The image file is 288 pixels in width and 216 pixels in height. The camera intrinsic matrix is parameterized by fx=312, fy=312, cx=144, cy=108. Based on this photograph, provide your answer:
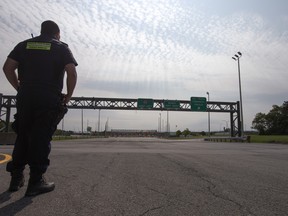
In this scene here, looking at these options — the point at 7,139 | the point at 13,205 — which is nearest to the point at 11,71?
the point at 13,205

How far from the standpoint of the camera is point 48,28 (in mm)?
4340

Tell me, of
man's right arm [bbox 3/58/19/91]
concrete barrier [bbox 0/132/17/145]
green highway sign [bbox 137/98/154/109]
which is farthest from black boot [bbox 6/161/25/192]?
green highway sign [bbox 137/98/154/109]

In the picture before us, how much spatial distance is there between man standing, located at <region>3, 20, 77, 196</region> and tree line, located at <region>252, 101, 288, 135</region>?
108 m

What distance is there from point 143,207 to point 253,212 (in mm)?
1111

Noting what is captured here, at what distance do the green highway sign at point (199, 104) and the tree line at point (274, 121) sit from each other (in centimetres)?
5907

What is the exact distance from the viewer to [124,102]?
184 feet

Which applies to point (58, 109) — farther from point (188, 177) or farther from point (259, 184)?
point (259, 184)

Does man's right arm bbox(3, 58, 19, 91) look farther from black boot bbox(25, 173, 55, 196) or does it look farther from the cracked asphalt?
the cracked asphalt

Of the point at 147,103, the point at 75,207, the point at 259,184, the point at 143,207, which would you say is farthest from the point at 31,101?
the point at 147,103

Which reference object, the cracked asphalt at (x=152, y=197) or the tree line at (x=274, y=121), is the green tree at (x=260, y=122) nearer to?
the tree line at (x=274, y=121)

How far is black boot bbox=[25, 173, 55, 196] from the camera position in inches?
147

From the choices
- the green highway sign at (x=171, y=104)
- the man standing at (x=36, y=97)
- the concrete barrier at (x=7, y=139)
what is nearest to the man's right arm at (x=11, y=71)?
the man standing at (x=36, y=97)

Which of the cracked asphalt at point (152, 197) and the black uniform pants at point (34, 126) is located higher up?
the black uniform pants at point (34, 126)

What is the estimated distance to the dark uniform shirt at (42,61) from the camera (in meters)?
4.01
